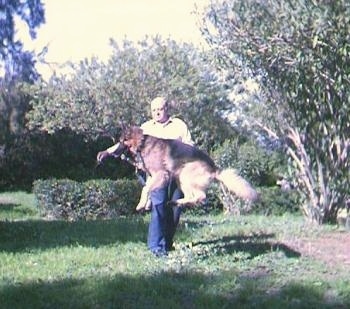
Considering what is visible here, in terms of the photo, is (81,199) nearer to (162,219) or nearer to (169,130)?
(162,219)

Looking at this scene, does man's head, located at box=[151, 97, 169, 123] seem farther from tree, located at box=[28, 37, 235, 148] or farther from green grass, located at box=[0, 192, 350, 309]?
tree, located at box=[28, 37, 235, 148]

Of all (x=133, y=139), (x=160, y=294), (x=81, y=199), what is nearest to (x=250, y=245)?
(x=133, y=139)

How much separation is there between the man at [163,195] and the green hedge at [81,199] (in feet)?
25.7

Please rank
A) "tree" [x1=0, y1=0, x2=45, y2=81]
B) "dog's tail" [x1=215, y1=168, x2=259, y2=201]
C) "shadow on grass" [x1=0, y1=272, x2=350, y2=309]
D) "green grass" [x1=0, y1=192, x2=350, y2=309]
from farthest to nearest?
1. "tree" [x1=0, y1=0, x2=45, y2=81]
2. "dog's tail" [x1=215, y1=168, x2=259, y2=201]
3. "green grass" [x1=0, y1=192, x2=350, y2=309]
4. "shadow on grass" [x1=0, y1=272, x2=350, y2=309]

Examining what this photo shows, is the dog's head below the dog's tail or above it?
above

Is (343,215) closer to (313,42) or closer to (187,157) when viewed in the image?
(313,42)

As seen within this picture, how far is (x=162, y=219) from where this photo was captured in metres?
7.66

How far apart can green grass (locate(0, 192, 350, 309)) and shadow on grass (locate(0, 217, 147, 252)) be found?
16mm

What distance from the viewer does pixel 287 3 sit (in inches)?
329

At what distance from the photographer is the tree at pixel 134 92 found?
763 inches

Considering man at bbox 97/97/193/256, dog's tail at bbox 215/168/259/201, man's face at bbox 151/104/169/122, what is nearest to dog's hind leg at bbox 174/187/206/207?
dog's tail at bbox 215/168/259/201

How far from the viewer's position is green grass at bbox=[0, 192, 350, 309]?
227 inches

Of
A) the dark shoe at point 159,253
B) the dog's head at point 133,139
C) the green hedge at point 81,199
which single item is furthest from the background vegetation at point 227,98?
the dark shoe at point 159,253

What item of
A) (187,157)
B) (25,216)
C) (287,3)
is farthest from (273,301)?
(25,216)
